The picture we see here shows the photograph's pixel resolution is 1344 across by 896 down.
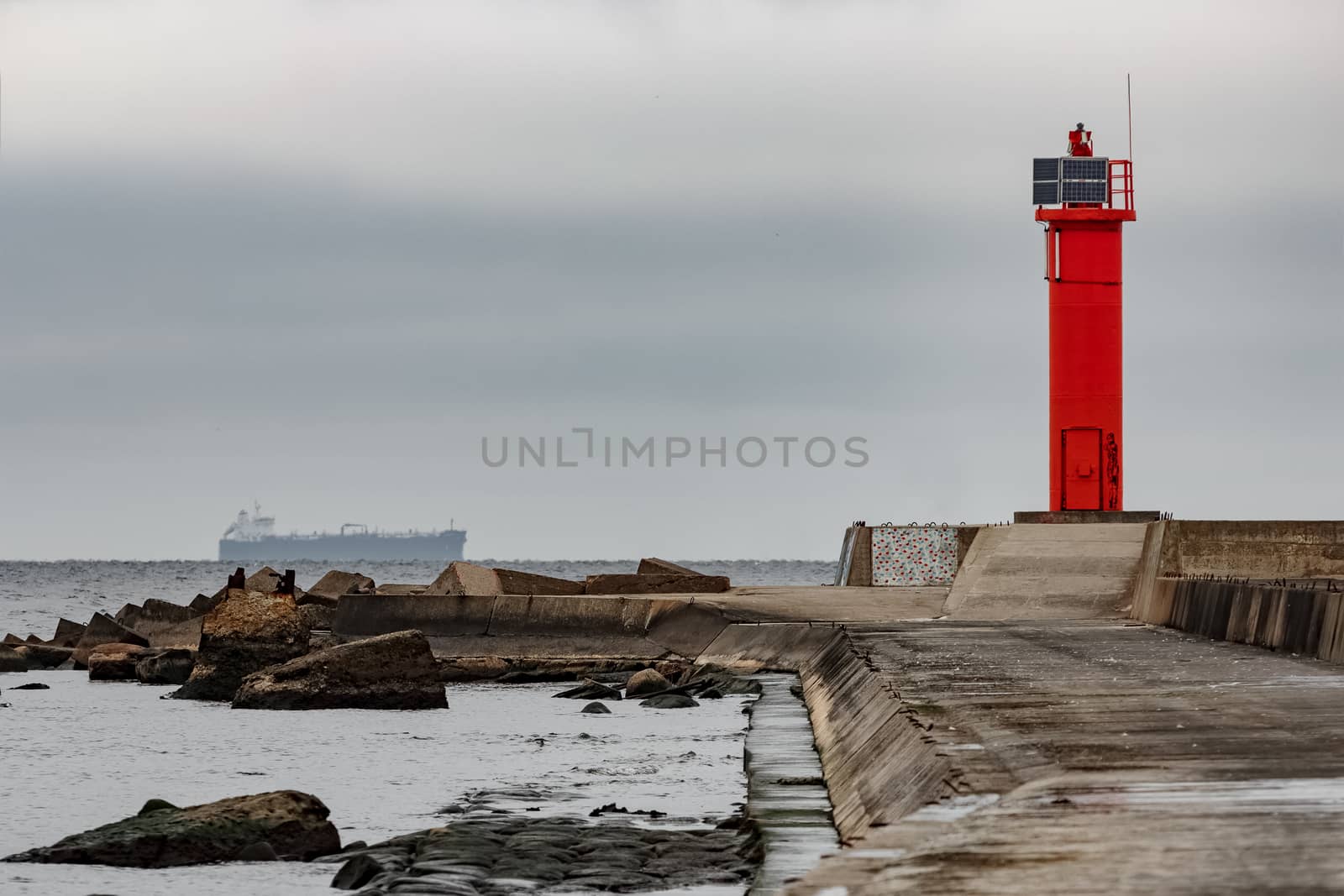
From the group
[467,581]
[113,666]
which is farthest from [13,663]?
[467,581]

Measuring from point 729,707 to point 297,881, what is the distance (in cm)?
1035

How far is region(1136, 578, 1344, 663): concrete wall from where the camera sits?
552 inches

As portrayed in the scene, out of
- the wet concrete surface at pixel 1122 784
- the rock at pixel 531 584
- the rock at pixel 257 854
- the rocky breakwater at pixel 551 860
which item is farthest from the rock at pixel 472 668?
the rock at pixel 257 854

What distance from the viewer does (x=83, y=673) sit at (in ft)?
92.1

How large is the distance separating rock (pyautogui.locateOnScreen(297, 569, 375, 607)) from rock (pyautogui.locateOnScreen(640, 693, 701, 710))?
461 inches

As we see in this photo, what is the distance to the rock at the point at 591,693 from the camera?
833 inches

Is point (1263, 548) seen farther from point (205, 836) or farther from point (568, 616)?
point (205, 836)

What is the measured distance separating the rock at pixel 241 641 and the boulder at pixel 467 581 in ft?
16.8

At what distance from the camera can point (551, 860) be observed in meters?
9.05

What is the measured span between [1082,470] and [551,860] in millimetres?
22319

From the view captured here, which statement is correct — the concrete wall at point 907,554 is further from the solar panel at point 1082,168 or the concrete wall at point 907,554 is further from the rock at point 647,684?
the rock at point 647,684

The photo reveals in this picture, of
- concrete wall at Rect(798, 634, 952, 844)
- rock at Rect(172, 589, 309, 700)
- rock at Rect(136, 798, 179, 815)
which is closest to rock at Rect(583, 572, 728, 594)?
rock at Rect(172, 589, 309, 700)

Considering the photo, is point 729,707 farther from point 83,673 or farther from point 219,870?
point 83,673

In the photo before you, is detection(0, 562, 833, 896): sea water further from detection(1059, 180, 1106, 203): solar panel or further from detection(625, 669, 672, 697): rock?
detection(1059, 180, 1106, 203): solar panel
